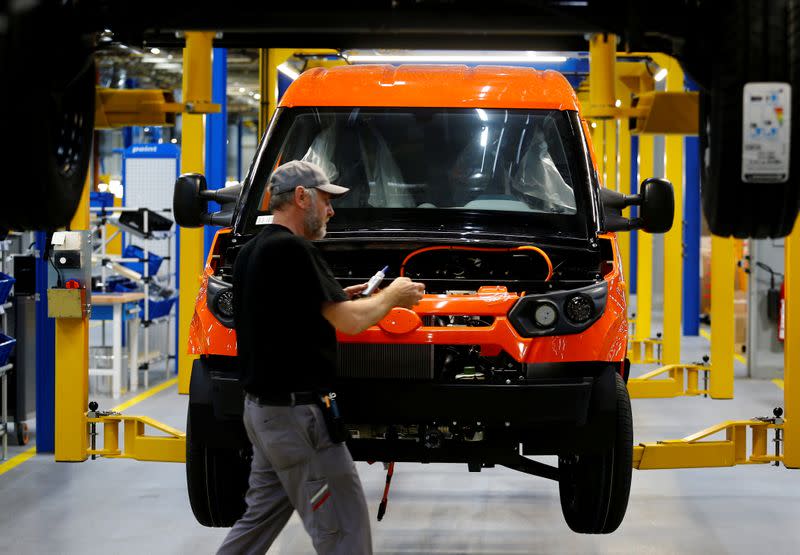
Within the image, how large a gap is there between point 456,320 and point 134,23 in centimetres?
178

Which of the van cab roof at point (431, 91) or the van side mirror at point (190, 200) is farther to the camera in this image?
the van cab roof at point (431, 91)

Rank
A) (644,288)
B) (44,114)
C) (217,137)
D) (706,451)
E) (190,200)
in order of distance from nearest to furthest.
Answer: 1. (44,114)
2. (190,200)
3. (706,451)
4. (217,137)
5. (644,288)

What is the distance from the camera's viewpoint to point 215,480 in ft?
15.0

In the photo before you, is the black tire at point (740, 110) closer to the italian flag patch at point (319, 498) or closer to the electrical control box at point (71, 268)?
the italian flag patch at point (319, 498)

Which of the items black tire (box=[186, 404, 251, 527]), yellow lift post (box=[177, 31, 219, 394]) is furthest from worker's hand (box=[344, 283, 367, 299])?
yellow lift post (box=[177, 31, 219, 394])

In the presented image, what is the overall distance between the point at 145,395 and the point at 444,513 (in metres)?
4.73

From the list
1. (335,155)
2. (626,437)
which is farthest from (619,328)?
(335,155)

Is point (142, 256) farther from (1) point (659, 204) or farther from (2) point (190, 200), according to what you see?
(1) point (659, 204)

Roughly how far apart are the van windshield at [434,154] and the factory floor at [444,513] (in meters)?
1.56

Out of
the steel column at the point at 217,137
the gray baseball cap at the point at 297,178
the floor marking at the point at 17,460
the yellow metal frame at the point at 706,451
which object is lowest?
the floor marking at the point at 17,460

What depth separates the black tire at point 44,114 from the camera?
8.29 feet

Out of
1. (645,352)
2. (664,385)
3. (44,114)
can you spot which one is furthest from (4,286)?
(645,352)

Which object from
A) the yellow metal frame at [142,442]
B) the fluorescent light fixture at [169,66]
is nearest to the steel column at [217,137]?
the yellow metal frame at [142,442]

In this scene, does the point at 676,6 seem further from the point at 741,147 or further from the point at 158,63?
the point at 158,63
